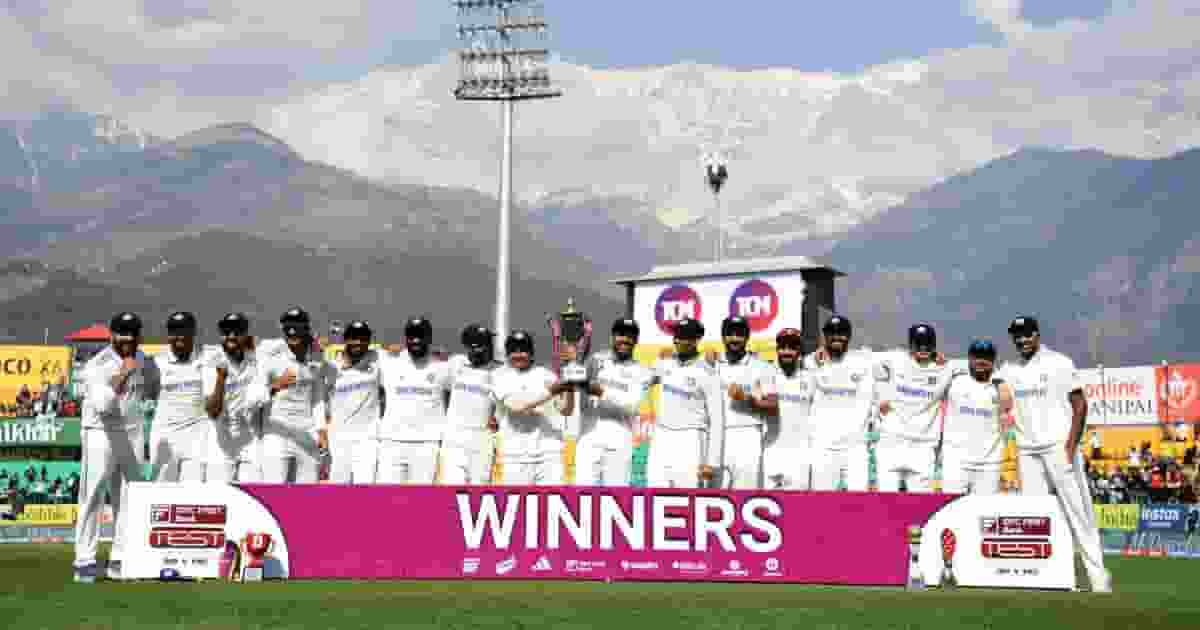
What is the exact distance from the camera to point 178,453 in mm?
16516

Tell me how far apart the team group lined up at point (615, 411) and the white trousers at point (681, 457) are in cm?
2

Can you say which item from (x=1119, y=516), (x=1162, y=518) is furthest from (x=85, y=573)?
(x=1119, y=516)

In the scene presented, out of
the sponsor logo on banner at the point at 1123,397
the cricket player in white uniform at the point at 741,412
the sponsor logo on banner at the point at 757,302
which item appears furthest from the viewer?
the sponsor logo on banner at the point at 1123,397

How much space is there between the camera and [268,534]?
15.8 m

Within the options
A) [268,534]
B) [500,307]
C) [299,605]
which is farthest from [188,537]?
[500,307]

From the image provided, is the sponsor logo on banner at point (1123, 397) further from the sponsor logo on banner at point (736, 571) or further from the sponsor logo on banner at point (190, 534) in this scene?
the sponsor logo on banner at point (190, 534)

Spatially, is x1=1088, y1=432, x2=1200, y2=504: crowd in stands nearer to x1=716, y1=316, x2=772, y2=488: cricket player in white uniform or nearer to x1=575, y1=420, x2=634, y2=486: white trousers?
x1=716, y1=316, x2=772, y2=488: cricket player in white uniform

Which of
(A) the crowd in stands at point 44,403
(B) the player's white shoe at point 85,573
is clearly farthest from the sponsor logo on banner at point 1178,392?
(B) the player's white shoe at point 85,573

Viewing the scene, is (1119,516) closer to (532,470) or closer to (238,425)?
(532,470)

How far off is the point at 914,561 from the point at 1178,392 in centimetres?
5901

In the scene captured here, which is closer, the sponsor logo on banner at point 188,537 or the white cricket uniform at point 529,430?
the sponsor logo on banner at point 188,537

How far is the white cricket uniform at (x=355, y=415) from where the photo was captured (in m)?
17.5

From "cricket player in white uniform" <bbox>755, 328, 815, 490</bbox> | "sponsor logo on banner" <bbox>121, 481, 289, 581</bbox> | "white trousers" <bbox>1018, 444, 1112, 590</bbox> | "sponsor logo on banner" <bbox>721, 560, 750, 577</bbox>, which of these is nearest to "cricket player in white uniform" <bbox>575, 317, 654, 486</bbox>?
"cricket player in white uniform" <bbox>755, 328, 815, 490</bbox>

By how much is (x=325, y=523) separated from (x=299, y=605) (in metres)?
3.49
